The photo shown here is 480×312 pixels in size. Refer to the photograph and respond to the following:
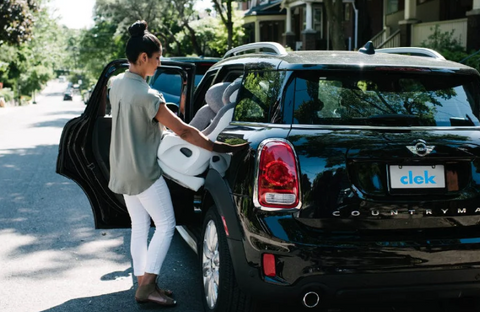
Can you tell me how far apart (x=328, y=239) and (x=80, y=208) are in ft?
18.1

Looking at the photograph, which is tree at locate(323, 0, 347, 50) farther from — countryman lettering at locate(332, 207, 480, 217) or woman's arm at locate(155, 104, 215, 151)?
countryman lettering at locate(332, 207, 480, 217)

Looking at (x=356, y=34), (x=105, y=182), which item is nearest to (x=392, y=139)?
(x=105, y=182)

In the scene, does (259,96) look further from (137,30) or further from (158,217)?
(158,217)

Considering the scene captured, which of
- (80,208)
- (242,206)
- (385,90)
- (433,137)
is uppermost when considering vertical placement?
(385,90)

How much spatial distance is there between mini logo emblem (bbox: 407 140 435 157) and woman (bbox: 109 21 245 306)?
1111 millimetres

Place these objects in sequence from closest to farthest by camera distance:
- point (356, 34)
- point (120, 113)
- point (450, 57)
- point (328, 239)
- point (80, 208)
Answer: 1. point (328, 239)
2. point (120, 113)
3. point (80, 208)
4. point (450, 57)
5. point (356, 34)

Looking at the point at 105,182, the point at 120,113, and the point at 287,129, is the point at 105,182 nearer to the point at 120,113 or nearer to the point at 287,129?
the point at 120,113

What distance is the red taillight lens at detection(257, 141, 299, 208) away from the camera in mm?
3568

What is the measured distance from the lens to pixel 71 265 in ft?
19.0

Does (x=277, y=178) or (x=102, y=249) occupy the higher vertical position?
(x=277, y=178)

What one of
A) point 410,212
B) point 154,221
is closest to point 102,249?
point 154,221

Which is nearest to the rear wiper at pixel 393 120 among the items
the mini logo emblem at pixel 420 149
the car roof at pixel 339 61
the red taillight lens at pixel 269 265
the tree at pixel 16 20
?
the mini logo emblem at pixel 420 149

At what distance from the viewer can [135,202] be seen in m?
4.62

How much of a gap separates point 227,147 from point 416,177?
114 centimetres
